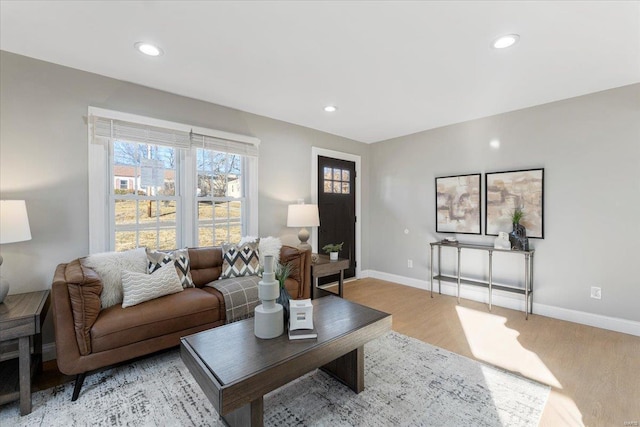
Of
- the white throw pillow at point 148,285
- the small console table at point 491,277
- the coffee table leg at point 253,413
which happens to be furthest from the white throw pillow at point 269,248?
the small console table at point 491,277

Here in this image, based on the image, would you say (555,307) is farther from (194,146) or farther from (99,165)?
(99,165)

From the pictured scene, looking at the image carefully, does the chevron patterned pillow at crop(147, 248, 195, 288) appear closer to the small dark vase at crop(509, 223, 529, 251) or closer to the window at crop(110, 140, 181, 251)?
the window at crop(110, 140, 181, 251)

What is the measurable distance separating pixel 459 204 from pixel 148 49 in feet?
12.8

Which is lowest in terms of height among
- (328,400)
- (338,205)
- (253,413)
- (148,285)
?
(328,400)

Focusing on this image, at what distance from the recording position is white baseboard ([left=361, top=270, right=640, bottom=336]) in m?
2.84

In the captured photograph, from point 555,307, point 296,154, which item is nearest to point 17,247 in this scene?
point 296,154

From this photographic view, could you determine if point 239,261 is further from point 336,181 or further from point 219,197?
point 336,181

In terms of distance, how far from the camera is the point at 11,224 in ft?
6.36

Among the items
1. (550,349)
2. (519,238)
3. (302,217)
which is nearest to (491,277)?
(519,238)

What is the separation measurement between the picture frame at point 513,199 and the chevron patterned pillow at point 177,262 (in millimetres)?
3634

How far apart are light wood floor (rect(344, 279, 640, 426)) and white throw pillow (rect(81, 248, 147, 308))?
256cm

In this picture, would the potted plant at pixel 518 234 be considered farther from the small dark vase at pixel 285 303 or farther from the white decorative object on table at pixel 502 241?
the small dark vase at pixel 285 303

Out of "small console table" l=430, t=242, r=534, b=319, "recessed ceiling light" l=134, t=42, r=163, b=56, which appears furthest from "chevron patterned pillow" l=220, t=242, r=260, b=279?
"small console table" l=430, t=242, r=534, b=319

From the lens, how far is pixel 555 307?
323cm
